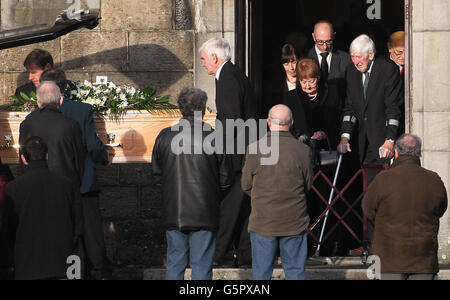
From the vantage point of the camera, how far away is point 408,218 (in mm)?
7680

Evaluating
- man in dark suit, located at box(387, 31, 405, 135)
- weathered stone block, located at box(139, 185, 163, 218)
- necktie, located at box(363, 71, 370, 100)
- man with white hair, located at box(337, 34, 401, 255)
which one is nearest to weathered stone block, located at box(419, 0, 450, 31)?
man in dark suit, located at box(387, 31, 405, 135)

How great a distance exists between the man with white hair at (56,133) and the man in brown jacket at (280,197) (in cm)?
153

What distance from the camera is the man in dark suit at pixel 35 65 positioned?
10.1 m

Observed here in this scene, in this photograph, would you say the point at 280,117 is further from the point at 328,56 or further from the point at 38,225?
the point at 328,56

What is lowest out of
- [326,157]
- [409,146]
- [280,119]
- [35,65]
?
[326,157]

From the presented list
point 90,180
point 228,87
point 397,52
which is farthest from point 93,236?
point 397,52

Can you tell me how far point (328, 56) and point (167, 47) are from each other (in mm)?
1635

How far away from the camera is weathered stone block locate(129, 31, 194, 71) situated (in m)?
10.8

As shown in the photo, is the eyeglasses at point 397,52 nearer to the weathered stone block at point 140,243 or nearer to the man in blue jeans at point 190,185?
the weathered stone block at point 140,243

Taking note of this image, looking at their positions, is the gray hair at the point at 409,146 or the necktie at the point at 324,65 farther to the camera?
the necktie at the point at 324,65

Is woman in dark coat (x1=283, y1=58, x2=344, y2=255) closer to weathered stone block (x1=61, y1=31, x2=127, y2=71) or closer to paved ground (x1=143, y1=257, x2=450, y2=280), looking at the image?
paved ground (x1=143, y1=257, x2=450, y2=280)

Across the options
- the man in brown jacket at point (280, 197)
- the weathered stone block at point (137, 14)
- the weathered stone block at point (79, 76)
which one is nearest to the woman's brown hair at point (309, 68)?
the weathered stone block at point (137, 14)
